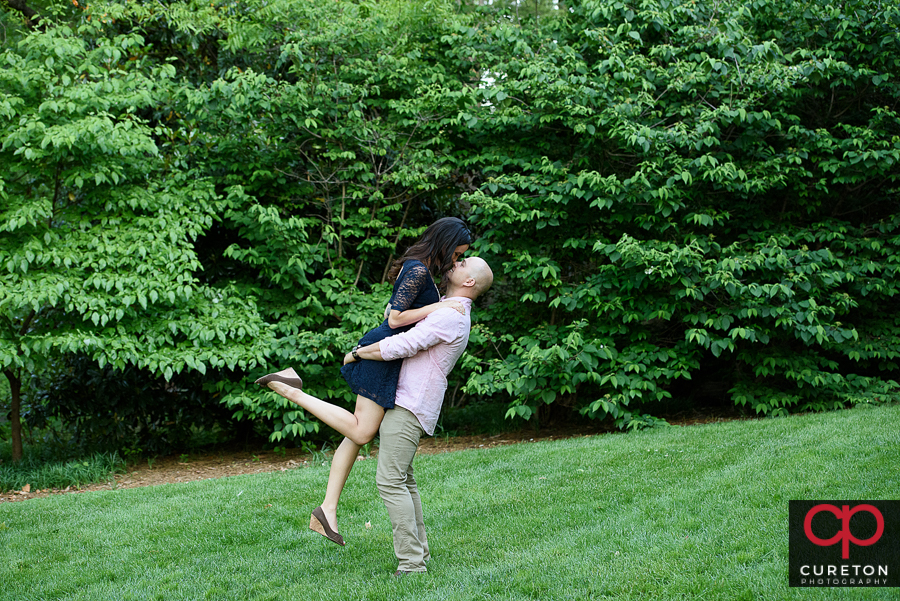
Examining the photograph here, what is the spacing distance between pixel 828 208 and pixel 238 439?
7562mm

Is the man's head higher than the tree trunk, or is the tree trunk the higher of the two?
the man's head

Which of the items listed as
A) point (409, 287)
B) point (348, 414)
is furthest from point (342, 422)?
point (409, 287)

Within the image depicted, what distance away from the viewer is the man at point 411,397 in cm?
335

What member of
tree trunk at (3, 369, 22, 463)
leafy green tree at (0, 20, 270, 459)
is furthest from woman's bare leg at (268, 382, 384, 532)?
tree trunk at (3, 369, 22, 463)

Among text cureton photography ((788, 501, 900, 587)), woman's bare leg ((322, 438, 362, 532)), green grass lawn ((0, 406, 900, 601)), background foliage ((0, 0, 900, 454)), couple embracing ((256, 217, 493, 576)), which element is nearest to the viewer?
text cureton photography ((788, 501, 900, 587))

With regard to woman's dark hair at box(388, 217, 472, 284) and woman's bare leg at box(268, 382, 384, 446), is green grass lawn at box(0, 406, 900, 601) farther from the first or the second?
woman's dark hair at box(388, 217, 472, 284)

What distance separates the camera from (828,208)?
821 cm

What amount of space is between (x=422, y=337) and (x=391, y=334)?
232mm

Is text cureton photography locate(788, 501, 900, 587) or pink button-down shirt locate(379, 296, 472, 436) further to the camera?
pink button-down shirt locate(379, 296, 472, 436)

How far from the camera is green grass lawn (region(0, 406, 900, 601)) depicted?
3.27 m

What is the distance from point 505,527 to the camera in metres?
4.21

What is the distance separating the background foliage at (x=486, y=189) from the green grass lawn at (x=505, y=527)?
145 centimetres

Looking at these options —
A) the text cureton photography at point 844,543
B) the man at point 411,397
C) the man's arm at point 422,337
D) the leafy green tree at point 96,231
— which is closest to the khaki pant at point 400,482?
the man at point 411,397

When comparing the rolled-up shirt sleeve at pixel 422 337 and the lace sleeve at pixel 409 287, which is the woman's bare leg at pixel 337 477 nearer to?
the rolled-up shirt sleeve at pixel 422 337
